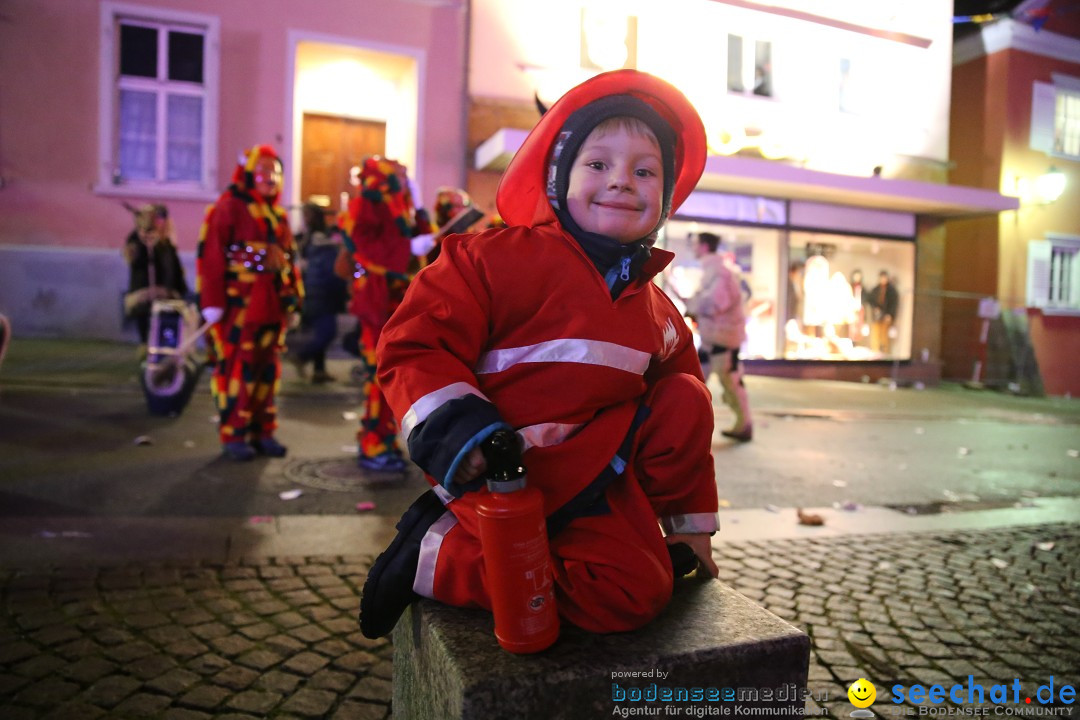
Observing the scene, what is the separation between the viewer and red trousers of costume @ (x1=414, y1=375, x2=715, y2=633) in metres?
1.52

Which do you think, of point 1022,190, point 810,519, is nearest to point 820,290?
point 1022,190

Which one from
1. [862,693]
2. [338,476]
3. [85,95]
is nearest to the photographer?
[862,693]

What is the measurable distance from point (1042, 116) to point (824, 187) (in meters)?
7.64

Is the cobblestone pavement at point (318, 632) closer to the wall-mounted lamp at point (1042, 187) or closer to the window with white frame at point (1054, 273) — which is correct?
the window with white frame at point (1054, 273)

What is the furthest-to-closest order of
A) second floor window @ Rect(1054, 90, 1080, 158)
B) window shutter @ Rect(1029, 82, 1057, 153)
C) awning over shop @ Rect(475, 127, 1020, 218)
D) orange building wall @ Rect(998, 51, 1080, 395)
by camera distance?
second floor window @ Rect(1054, 90, 1080, 158), window shutter @ Rect(1029, 82, 1057, 153), orange building wall @ Rect(998, 51, 1080, 395), awning over shop @ Rect(475, 127, 1020, 218)

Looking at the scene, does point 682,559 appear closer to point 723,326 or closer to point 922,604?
point 922,604

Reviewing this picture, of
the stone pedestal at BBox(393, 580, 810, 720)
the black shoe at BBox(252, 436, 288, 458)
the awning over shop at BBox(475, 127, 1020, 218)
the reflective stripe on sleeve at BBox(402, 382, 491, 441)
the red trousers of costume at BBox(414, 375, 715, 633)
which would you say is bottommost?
the black shoe at BBox(252, 436, 288, 458)

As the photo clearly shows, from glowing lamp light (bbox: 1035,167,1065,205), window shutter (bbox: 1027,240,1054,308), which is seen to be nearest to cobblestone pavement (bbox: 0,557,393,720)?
window shutter (bbox: 1027,240,1054,308)

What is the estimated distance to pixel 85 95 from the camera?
10.7 meters

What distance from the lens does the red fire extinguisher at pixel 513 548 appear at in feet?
4.34

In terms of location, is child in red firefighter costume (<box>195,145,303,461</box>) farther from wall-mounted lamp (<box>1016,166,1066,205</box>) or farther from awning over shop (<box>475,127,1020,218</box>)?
wall-mounted lamp (<box>1016,166,1066,205</box>)

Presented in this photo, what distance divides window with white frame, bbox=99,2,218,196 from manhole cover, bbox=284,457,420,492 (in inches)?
301

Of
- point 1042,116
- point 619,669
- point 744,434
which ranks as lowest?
point 744,434

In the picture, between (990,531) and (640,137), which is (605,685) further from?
(990,531)
